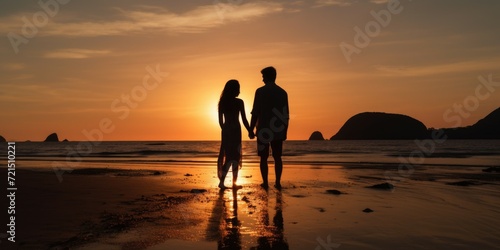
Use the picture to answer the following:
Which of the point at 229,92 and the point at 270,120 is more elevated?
the point at 229,92

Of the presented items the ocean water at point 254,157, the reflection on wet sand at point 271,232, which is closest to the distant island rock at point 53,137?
the ocean water at point 254,157

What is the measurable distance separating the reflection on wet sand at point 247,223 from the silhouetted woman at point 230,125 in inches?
66.9

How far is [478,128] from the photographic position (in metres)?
156

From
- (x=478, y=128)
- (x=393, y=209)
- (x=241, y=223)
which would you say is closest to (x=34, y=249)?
(x=241, y=223)

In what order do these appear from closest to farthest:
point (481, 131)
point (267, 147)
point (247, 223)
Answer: point (247, 223), point (267, 147), point (481, 131)

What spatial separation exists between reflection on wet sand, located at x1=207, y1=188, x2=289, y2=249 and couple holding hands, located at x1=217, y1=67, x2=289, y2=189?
167 cm

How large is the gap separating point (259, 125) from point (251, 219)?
4.19 m

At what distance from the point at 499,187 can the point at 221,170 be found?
20.9 feet

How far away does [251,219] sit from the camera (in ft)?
17.6

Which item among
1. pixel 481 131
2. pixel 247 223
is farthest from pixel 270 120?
pixel 481 131

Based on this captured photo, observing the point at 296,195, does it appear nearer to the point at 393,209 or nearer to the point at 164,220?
the point at 393,209

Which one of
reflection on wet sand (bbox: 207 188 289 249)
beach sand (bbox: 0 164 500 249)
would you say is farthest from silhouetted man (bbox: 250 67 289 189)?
reflection on wet sand (bbox: 207 188 289 249)

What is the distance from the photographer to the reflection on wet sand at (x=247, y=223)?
4.15 m

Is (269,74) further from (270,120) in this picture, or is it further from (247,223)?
(247,223)
